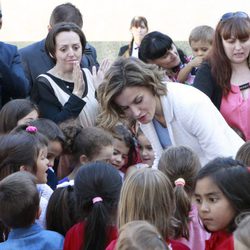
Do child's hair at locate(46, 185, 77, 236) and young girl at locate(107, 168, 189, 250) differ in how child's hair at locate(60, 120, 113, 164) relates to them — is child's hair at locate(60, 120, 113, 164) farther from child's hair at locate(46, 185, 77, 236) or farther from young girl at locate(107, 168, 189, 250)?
young girl at locate(107, 168, 189, 250)

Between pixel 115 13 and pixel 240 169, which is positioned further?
pixel 115 13

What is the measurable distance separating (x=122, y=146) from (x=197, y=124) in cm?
99

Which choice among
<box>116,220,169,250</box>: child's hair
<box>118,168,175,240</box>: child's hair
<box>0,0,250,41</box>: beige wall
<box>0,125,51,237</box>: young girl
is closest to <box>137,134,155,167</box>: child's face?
<box>0,125,51,237</box>: young girl

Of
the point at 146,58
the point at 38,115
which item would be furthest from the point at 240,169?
the point at 146,58

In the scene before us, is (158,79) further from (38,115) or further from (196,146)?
(38,115)

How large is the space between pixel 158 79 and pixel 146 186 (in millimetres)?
1020

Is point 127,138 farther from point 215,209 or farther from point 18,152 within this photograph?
point 215,209

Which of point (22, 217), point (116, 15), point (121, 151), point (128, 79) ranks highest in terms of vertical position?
point (128, 79)

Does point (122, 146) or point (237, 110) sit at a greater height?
point (237, 110)

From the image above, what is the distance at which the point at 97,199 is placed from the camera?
359 cm

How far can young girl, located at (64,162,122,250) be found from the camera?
3.55 meters

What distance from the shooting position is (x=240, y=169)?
3525mm

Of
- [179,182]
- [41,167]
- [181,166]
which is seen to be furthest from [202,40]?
[179,182]

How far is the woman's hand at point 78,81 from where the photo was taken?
17.2 ft
